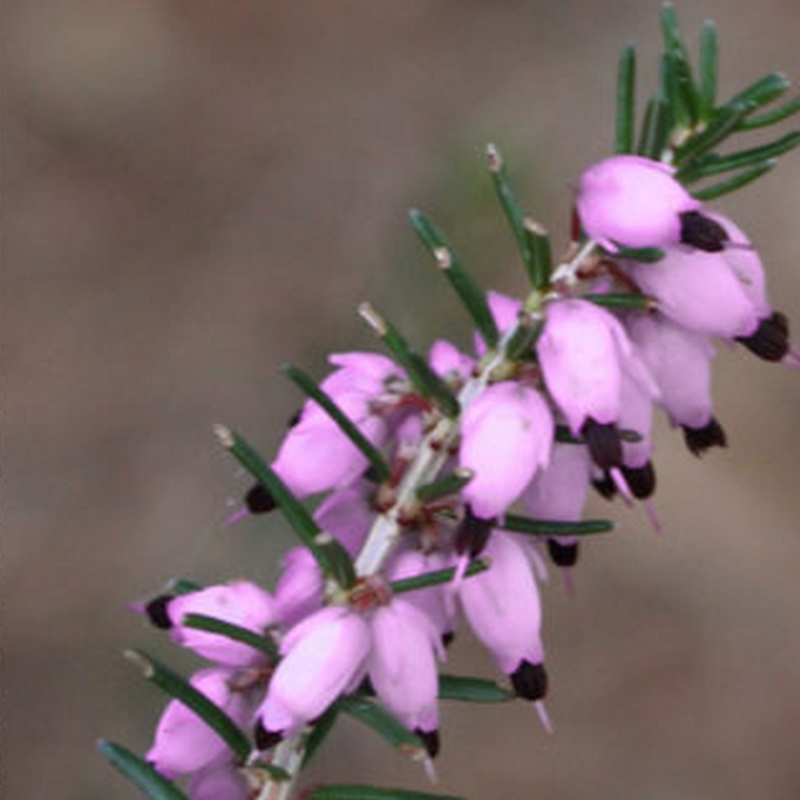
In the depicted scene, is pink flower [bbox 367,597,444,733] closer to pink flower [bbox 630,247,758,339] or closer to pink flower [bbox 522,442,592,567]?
pink flower [bbox 522,442,592,567]

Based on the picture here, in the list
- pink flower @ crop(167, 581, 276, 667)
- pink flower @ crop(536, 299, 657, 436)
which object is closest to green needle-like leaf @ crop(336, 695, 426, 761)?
pink flower @ crop(167, 581, 276, 667)

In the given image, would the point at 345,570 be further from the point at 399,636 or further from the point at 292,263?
the point at 292,263

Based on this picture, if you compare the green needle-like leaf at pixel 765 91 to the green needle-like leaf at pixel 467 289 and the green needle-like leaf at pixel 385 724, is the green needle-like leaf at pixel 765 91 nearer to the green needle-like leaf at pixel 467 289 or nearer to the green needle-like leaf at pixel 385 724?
the green needle-like leaf at pixel 467 289

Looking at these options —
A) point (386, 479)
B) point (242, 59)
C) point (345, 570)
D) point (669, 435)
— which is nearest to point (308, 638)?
point (345, 570)

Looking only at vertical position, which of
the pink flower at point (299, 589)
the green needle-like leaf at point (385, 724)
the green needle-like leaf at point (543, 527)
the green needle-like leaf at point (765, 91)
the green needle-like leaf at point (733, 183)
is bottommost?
the green needle-like leaf at point (385, 724)

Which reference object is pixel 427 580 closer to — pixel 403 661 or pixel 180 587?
pixel 403 661

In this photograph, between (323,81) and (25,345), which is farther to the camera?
(323,81)

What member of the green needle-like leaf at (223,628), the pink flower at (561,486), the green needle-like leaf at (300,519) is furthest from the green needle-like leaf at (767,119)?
the green needle-like leaf at (223,628)
